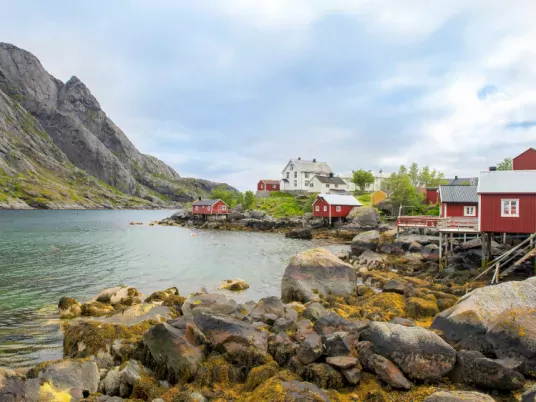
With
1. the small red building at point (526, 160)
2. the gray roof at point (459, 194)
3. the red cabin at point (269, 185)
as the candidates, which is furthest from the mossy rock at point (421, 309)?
the red cabin at point (269, 185)

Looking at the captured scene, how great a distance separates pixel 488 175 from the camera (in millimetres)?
27141

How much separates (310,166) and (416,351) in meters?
101

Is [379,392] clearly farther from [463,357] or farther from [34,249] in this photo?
[34,249]

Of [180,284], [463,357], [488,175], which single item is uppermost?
[488,175]

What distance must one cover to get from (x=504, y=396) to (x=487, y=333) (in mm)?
2121

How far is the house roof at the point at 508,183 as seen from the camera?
24828 mm

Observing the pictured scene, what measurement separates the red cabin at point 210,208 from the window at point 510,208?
71.9 m

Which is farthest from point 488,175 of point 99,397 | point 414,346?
point 99,397

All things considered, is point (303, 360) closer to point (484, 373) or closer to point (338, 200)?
point (484, 373)

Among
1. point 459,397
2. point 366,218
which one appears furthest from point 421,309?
point 366,218

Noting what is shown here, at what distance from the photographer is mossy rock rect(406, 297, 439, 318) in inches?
641

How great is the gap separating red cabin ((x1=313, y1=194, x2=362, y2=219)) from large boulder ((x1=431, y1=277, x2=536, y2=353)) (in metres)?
55.6

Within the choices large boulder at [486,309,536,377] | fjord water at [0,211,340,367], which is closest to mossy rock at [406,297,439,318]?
large boulder at [486,309,536,377]

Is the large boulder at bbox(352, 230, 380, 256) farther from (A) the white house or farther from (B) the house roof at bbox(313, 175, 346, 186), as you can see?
(A) the white house
